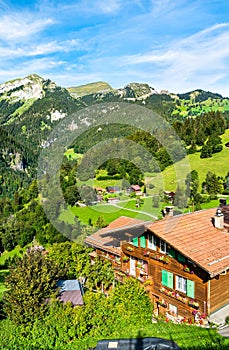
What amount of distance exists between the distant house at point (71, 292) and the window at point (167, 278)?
4.56 meters

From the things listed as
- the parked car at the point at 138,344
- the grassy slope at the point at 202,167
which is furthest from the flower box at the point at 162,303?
the grassy slope at the point at 202,167

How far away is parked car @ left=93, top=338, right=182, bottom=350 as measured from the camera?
1407 cm

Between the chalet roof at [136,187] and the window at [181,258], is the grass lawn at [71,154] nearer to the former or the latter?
the chalet roof at [136,187]

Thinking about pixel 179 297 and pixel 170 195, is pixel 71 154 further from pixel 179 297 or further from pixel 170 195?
pixel 179 297

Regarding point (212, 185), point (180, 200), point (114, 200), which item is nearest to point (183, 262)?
point (180, 200)

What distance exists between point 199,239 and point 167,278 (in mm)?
2786

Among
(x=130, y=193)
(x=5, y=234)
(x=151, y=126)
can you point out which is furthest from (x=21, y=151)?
(x=130, y=193)

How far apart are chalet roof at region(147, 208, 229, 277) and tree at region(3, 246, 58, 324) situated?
607 centimetres

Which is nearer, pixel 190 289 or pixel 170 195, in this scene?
pixel 190 289

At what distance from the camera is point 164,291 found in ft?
61.0

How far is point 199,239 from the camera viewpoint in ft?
58.7

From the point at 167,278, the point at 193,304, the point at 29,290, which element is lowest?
the point at 193,304

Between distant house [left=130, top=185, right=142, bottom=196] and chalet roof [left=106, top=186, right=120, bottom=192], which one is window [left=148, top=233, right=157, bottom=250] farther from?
chalet roof [left=106, top=186, right=120, bottom=192]

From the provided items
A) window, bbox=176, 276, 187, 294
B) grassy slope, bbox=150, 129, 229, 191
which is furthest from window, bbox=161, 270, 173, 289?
grassy slope, bbox=150, 129, 229, 191
